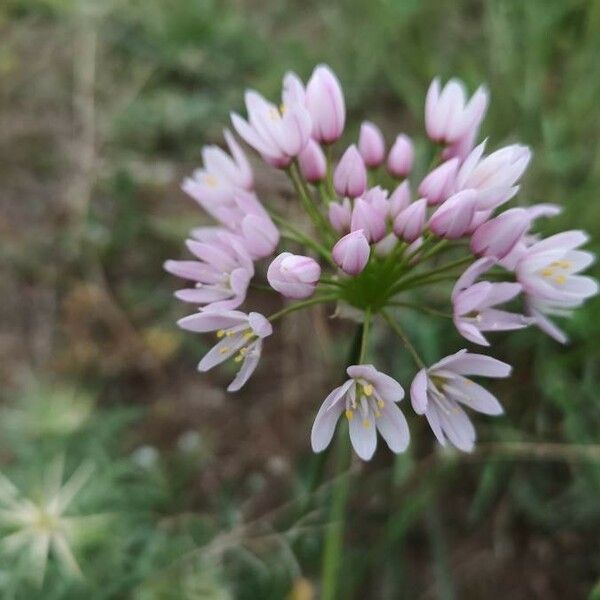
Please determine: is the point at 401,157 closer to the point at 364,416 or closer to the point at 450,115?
the point at 450,115

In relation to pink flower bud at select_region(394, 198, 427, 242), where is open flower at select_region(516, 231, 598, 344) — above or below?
below

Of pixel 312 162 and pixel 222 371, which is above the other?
pixel 312 162

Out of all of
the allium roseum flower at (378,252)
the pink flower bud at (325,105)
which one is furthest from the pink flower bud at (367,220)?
the pink flower bud at (325,105)

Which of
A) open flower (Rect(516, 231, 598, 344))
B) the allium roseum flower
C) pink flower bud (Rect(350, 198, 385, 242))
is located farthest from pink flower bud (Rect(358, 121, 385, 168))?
open flower (Rect(516, 231, 598, 344))

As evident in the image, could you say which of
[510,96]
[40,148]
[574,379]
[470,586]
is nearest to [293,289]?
[574,379]

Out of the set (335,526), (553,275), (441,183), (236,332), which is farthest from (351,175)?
(335,526)

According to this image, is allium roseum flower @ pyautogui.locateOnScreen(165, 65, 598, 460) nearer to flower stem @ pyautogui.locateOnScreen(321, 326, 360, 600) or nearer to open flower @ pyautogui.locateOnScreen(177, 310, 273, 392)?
open flower @ pyautogui.locateOnScreen(177, 310, 273, 392)
